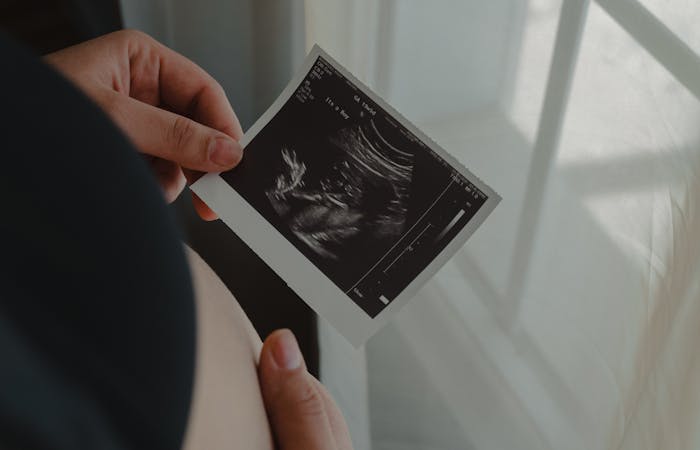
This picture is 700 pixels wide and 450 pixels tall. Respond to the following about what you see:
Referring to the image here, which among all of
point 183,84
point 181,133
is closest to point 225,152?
point 181,133

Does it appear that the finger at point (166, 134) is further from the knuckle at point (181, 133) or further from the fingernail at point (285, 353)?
the fingernail at point (285, 353)

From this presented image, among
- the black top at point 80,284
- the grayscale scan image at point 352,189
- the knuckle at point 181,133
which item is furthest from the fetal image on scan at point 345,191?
the black top at point 80,284

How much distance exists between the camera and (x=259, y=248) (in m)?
1.06

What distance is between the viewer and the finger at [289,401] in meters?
0.91

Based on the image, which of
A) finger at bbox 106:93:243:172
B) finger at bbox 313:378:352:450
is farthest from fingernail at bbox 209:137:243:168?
finger at bbox 313:378:352:450

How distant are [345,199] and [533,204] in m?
0.20

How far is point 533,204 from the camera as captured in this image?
1.02 metres

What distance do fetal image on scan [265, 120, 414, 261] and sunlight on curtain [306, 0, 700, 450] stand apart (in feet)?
0.37

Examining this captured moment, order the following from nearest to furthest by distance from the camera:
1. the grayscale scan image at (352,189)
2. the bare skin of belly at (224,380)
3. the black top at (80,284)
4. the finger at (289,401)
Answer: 1. the black top at (80,284)
2. the bare skin of belly at (224,380)
3. the finger at (289,401)
4. the grayscale scan image at (352,189)

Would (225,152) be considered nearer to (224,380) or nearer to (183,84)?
(183,84)

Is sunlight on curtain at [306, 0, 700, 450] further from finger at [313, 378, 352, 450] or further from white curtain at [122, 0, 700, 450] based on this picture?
finger at [313, 378, 352, 450]

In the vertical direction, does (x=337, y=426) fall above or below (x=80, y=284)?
below

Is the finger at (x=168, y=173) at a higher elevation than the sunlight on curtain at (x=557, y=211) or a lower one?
lower

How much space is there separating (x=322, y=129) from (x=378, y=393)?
0.57 metres
